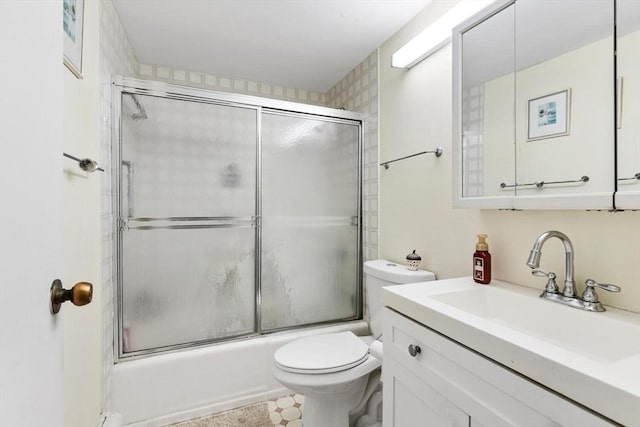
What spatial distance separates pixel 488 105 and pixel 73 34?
158 cm

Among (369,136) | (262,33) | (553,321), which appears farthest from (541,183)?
(262,33)

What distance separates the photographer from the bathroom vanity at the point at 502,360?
567 millimetres

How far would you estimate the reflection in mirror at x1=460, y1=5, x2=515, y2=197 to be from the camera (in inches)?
45.8

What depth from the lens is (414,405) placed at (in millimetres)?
964

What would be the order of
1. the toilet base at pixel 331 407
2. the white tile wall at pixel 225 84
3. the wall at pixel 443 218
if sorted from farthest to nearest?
the white tile wall at pixel 225 84 < the toilet base at pixel 331 407 < the wall at pixel 443 218

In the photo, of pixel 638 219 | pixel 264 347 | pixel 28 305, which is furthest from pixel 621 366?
pixel 264 347

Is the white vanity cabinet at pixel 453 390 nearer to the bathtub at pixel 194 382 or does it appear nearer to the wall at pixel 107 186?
the bathtub at pixel 194 382

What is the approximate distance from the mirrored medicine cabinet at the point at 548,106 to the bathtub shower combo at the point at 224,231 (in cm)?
103

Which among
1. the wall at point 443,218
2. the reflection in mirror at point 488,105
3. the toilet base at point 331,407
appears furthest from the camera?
the toilet base at point 331,407

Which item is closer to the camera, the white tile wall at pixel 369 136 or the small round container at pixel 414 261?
the small round container at pixel 414 261

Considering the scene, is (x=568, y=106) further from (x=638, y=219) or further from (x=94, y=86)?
(x=94, y=86)

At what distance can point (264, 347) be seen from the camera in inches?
73.2

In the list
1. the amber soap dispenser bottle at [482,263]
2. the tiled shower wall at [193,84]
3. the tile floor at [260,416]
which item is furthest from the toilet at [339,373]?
the tiled shower wall at [193,84]

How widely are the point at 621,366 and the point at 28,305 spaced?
104 centimetres
